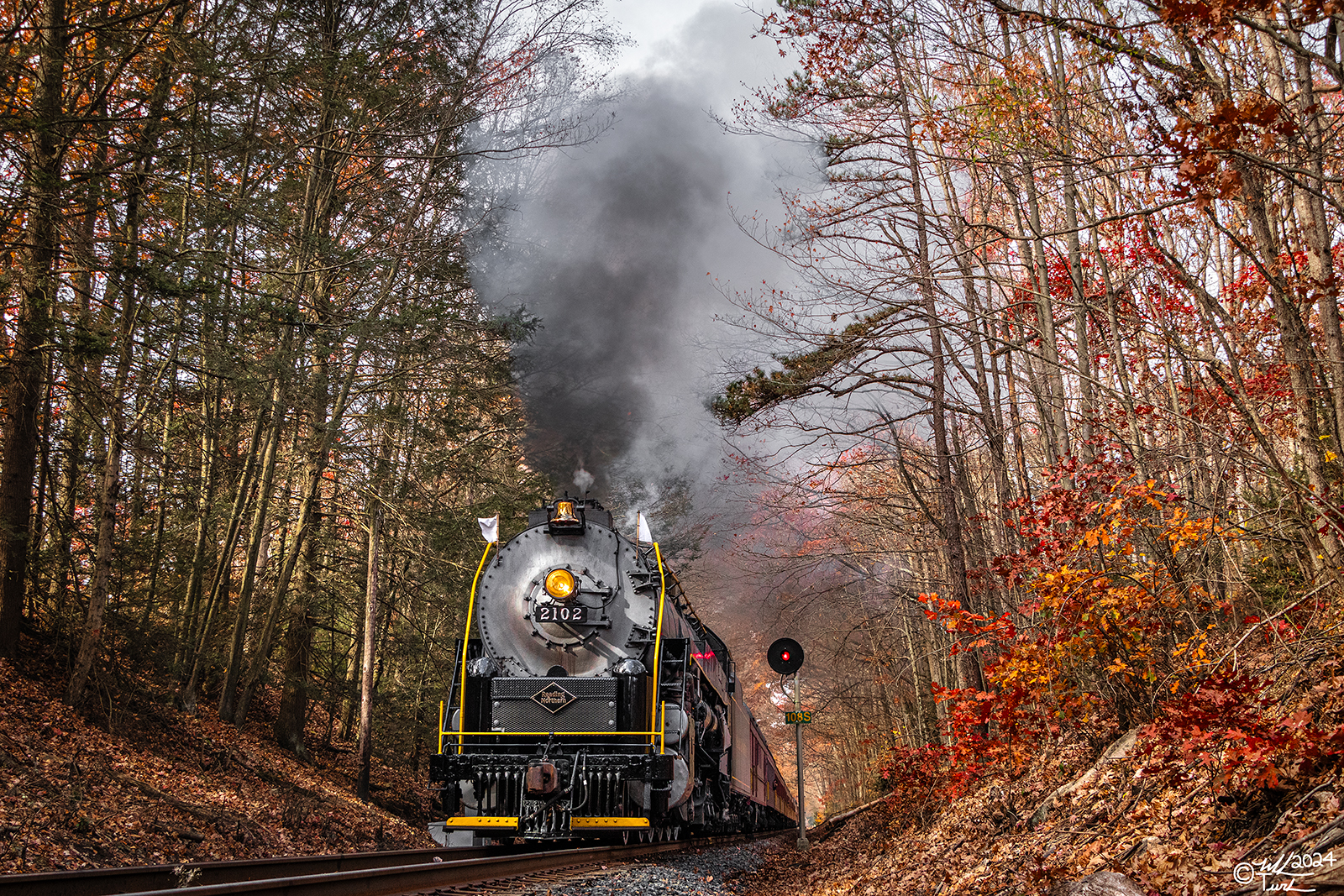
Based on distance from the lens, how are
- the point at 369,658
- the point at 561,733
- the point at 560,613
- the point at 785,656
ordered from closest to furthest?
the point at 561,733 → the point at 560,613 → the point at 785,656 → the point at 369,658

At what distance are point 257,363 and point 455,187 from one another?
7.28 m

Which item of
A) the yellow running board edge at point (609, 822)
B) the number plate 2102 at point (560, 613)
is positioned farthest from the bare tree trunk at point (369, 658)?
the yellow running board edge at point (609, 822)

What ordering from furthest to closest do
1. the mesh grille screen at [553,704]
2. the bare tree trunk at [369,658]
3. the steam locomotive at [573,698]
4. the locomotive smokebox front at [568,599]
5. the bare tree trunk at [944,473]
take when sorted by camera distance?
the bare tree trunk at [369,658], the bare tree trunk at [944,473], the locomotive smokebox front at [568,599], the mesh grille screen at [553,704], the steam locomotive at [573,698]

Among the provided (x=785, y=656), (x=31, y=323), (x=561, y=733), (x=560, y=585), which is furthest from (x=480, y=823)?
(x=785, y=656)

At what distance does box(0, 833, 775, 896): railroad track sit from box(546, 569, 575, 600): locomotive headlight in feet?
8.77

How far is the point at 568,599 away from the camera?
10.1 metres

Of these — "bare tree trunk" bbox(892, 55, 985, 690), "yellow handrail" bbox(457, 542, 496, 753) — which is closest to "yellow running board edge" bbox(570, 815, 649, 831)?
"yellow handrail" bbox(457, 542, 496, 753)

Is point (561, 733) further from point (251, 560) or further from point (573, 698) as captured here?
point (251, 560)

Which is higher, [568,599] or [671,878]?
[568,599]

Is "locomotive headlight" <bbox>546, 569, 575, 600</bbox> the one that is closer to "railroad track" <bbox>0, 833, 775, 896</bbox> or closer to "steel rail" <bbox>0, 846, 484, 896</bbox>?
"railroad track" <bbox>0, 833, 775, 896</bbox>

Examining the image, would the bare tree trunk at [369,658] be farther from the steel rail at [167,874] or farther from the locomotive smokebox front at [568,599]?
the steel rail at [167,874]

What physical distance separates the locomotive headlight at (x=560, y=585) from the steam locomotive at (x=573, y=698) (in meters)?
0.01

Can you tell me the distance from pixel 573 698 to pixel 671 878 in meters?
2.31

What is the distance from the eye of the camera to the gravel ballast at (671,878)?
6.79 meters
